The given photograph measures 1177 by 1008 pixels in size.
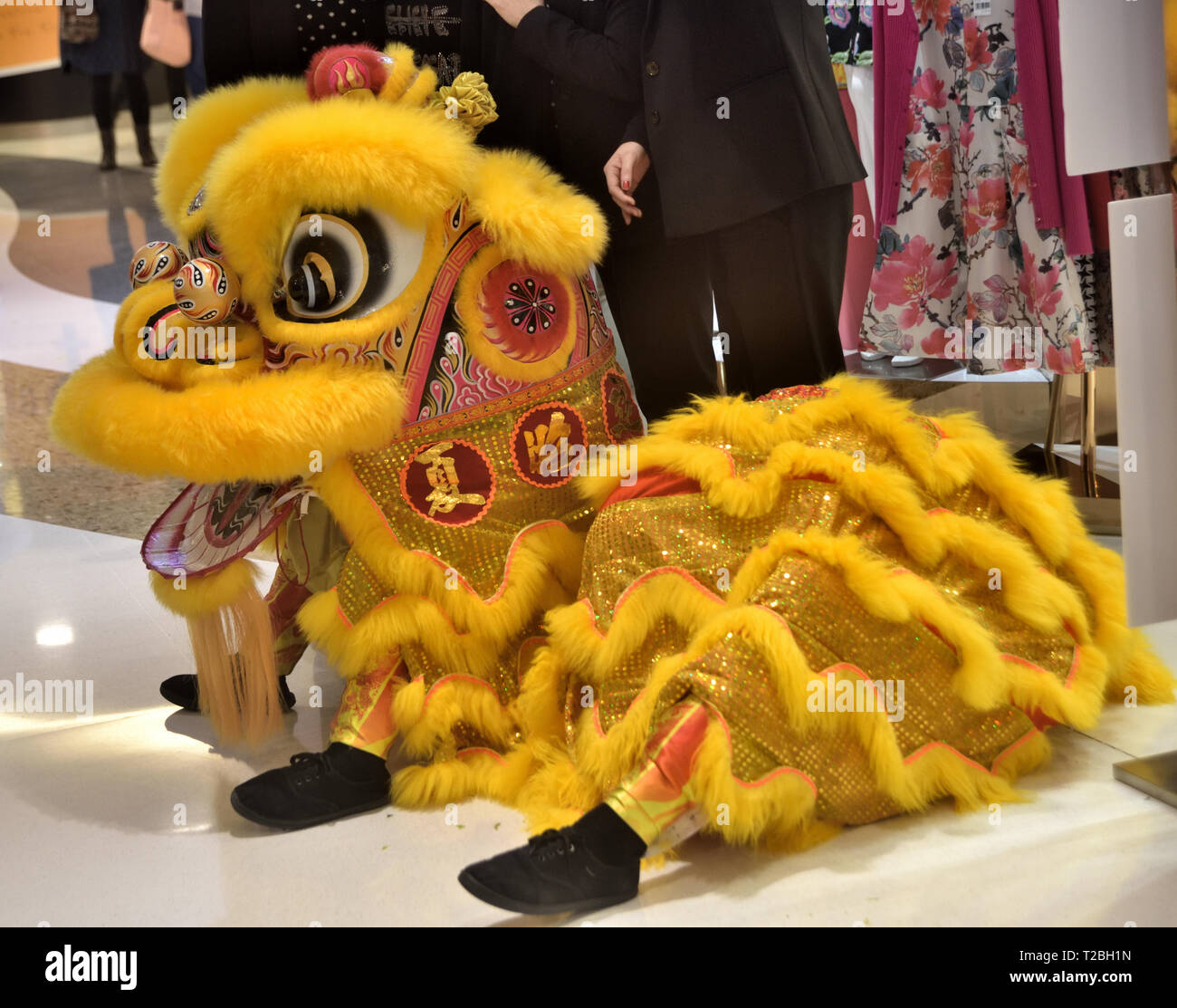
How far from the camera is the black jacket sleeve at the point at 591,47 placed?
186 cm

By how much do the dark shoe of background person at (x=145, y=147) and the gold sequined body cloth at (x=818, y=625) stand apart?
284 cm

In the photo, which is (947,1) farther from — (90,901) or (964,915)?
(90,901)

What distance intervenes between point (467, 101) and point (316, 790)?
0.99m

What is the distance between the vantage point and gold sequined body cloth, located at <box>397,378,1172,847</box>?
1449mm

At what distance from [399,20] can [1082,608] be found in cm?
132

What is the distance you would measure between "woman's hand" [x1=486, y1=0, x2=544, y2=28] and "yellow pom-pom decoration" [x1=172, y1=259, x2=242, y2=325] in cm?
60

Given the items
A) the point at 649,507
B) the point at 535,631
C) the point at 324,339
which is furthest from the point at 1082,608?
the point at 324,339

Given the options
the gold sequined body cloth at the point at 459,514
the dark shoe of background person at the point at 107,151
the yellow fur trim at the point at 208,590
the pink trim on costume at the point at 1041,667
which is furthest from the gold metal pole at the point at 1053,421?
the dark shoe of background person at the point at 107,151

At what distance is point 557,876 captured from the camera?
4.55ft

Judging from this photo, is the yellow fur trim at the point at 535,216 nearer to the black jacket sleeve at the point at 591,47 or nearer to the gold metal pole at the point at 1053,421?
the black jacket sleeve at the point at 591,47

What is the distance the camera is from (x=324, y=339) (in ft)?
5.46

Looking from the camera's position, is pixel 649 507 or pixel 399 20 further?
→ pixel 399 20
